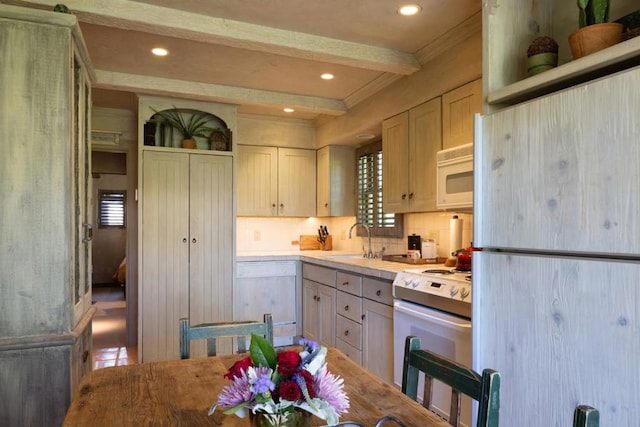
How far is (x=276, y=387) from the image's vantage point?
85 centimetres

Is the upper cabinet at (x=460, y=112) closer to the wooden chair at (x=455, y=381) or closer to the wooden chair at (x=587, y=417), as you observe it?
the wooden chair at (x=455, y=381)

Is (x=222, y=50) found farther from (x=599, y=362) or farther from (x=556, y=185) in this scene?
(x=599, y=362)

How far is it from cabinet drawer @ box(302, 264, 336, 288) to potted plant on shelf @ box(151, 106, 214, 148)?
1.61 metres

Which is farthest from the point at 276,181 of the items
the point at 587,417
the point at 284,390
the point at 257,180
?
the point at 587,417

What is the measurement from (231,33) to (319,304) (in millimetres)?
2451

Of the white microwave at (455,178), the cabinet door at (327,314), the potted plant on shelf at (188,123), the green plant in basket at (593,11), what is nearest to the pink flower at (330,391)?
the green plant in basket at (593,11)

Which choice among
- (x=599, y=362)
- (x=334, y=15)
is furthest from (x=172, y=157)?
(x=599, y=362)

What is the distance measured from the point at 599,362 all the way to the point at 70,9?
9.20 feet

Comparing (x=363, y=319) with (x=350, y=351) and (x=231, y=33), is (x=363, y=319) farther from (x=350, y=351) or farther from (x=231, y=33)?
(x=231, y=33)

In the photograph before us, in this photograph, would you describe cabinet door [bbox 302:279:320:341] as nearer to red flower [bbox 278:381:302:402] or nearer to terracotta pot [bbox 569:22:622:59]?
terracotta pot [bbox 569:22:622:59]

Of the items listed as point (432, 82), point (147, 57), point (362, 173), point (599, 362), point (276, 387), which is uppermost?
point (147, 57)

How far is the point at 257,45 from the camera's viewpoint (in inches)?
108

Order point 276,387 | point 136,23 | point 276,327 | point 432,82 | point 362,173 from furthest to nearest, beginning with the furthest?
point 362,173, point 276,327, point 432,82, point 136,23, point 276,387

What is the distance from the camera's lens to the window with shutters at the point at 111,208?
9.02 metres
